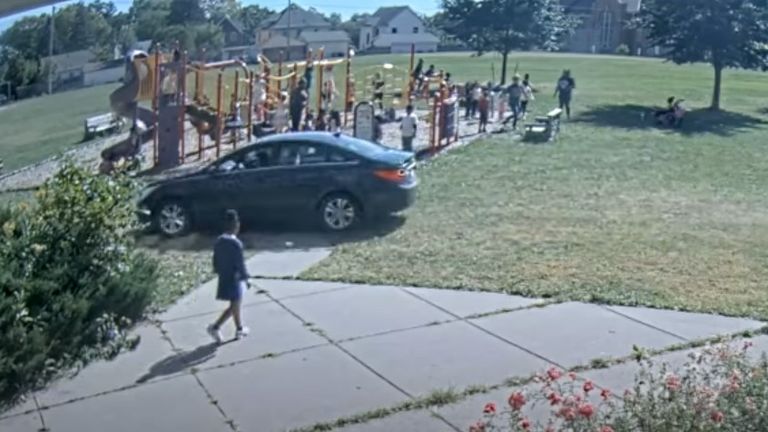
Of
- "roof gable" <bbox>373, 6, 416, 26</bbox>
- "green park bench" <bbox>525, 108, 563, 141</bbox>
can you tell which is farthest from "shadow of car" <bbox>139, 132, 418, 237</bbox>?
"roof gable" <bbox>373, 6, 416, 26</bbox>

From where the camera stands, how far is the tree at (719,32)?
31.6 m

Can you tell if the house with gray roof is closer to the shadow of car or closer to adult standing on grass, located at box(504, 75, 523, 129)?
adult standing on grass, located at box(504, 75, 523, 129)

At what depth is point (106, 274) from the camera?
8.42m

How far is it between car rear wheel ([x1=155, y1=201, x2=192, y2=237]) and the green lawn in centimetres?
300

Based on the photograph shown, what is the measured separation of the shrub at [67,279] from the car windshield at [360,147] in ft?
17.2

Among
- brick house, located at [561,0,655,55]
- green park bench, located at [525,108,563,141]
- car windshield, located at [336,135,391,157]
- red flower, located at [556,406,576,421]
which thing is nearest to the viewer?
red flower, located at [556,406,576,421]

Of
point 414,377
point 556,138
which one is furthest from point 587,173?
point 414,377

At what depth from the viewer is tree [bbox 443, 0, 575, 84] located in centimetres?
3828

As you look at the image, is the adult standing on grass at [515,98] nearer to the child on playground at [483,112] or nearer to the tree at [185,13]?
the child on playground at [483,112]

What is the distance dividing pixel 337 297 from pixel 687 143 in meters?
17.2

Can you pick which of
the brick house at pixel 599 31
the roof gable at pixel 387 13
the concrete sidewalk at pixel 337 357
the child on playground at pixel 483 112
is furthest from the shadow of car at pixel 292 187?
the brick house at pixel 599 31

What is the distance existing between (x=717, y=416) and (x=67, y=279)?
578 cm

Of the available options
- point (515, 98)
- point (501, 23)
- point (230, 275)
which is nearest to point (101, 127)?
point (515, 98)

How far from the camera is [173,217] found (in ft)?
46.0
